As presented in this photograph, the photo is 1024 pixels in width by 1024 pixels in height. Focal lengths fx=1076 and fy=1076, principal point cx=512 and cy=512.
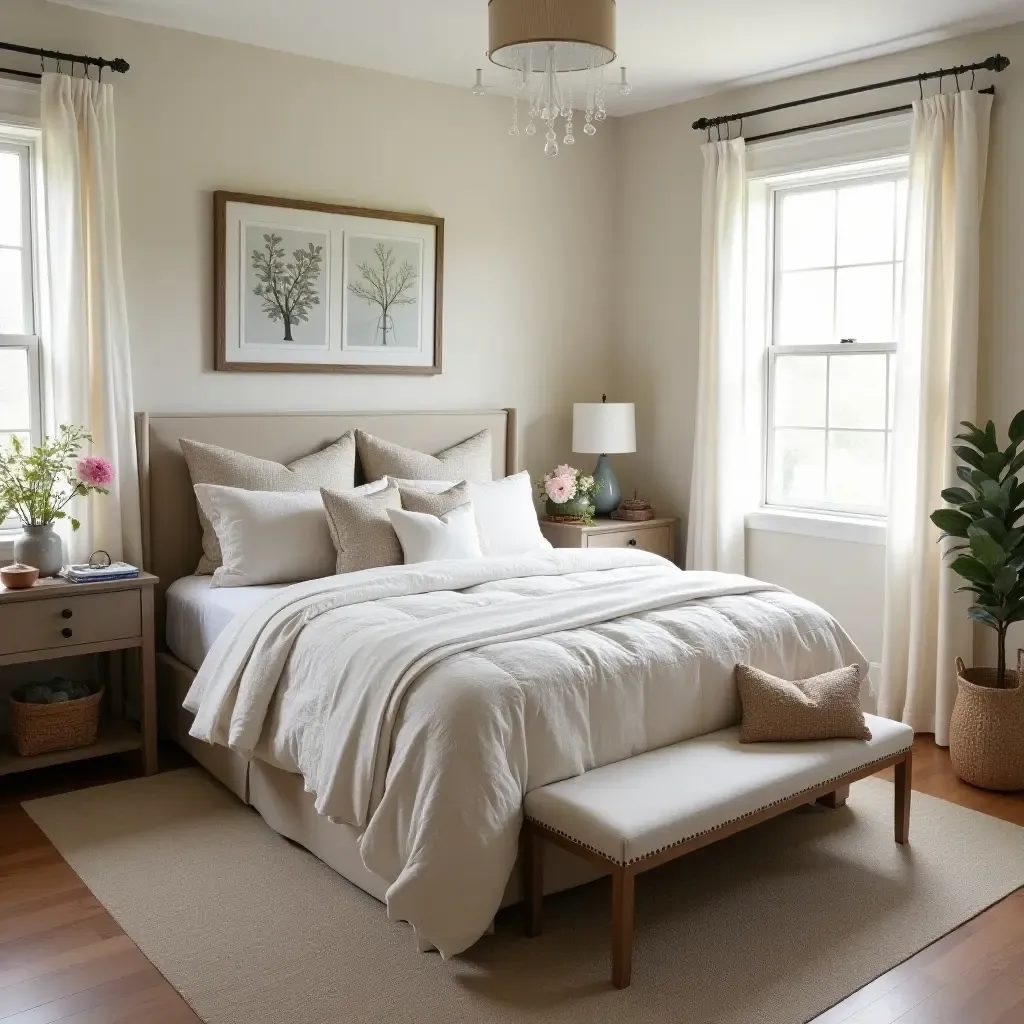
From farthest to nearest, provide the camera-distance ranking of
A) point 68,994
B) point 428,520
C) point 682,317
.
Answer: point 682,317
point 428,520
point 68,994

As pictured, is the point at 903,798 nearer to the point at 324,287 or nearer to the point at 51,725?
the point at 51,725

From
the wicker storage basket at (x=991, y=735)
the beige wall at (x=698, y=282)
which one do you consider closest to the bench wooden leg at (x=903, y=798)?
the wicker storage basket at (x=991, y=735)

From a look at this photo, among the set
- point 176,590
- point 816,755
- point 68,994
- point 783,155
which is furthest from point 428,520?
point 783,155

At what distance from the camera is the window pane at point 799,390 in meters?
4.98

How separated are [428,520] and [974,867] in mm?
2142

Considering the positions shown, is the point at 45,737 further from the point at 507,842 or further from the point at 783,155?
the point at 783,155

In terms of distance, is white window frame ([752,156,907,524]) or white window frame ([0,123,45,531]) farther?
white window frame ([752,156,907,524])

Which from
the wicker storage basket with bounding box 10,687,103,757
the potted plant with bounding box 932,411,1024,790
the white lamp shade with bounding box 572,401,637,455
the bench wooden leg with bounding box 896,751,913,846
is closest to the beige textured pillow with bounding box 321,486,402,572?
the wicker storage basket with bounding box 10,687,103,757

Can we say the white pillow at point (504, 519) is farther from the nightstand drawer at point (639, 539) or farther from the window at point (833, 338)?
the window at point (833, 338)

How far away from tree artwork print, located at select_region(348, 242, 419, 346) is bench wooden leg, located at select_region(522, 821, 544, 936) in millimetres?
2756

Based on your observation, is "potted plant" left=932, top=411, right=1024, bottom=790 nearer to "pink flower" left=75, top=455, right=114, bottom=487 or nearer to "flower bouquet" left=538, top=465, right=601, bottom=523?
"flower bouquet" left=538, top=465, right=601, bottom=523

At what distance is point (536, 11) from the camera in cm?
287

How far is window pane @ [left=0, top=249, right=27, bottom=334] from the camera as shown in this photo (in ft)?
13.1

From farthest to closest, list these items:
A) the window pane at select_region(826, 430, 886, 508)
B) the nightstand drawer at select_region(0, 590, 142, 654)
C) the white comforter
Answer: the window pane at select_region(826, 430, 886, 508), the nightstand drawer at select_region(0, 590, 142, 654), the white comforter
